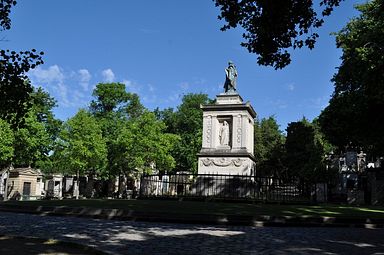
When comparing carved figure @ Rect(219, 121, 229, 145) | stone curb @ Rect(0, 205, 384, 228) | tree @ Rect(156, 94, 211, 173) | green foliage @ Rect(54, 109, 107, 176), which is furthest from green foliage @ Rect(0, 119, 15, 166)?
stone curb @ Rect(0, 205, 384, 228)

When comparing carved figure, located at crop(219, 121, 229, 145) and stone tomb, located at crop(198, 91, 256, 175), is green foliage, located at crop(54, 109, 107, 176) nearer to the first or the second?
stone tomb, located at crop(198, 91, 256, 175)

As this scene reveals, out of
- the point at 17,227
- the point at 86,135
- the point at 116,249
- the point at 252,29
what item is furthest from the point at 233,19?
the point at 86,135

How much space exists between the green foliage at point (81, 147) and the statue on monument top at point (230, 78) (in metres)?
25.1

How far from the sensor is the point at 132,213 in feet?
50.1

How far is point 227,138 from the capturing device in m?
26.9

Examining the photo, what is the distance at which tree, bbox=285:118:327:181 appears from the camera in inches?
2015

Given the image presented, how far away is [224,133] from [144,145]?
23796 mm

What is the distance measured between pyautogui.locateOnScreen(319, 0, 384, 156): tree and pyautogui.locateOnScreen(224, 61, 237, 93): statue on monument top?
746cm

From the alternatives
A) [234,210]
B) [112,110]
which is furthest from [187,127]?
[234,210]

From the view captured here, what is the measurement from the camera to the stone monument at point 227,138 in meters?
25.6

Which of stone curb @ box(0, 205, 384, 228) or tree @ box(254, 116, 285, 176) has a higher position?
tree @ box(254, 116, 285, 176)

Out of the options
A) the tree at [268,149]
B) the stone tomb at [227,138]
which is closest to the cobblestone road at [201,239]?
the stone tomb at [227,138]

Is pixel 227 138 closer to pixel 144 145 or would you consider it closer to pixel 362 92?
pixel 362 92

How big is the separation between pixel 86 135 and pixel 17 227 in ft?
126
